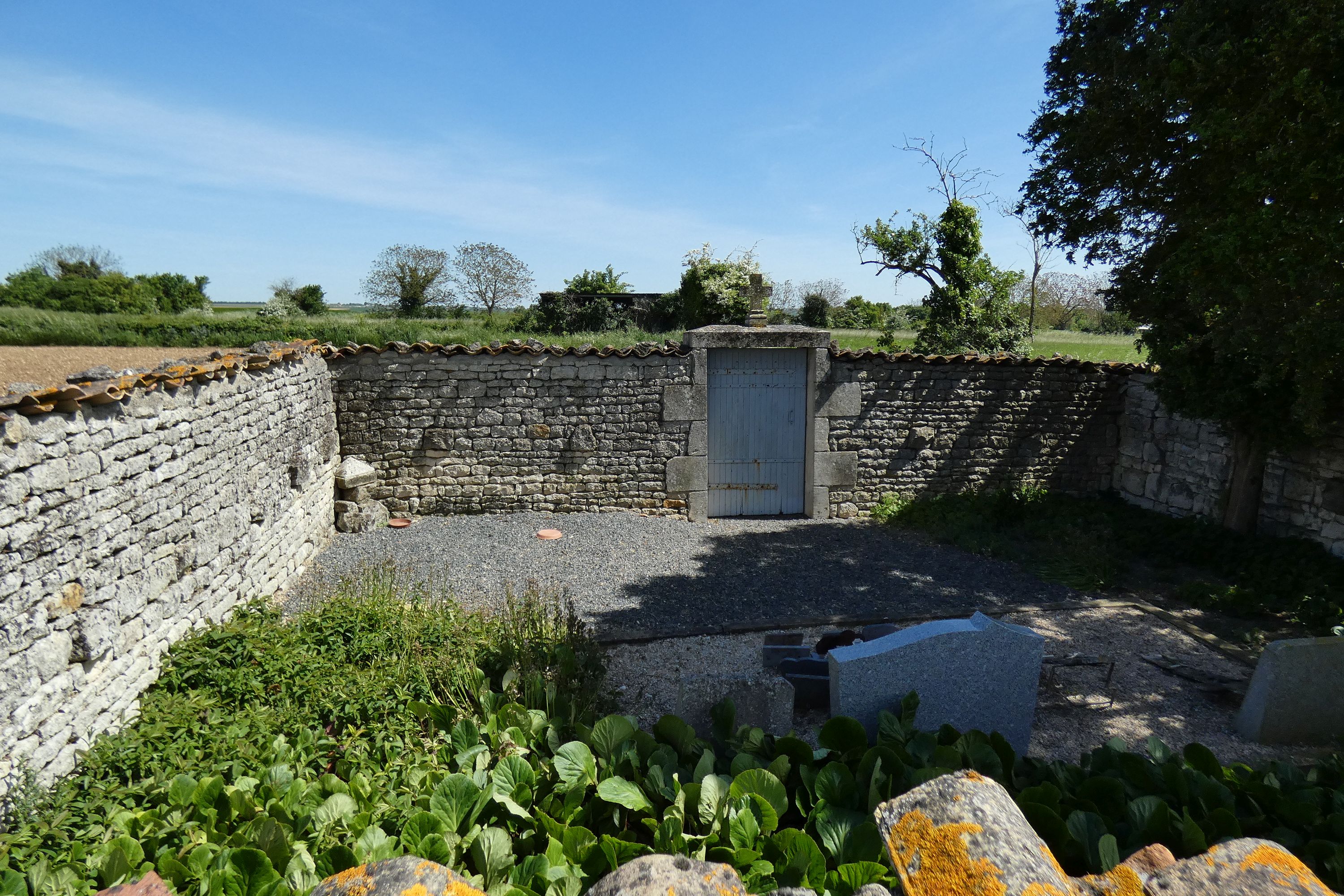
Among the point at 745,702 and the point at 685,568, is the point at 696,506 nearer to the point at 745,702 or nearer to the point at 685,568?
the point at 685,568

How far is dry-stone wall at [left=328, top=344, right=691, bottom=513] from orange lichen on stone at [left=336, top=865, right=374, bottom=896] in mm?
6949

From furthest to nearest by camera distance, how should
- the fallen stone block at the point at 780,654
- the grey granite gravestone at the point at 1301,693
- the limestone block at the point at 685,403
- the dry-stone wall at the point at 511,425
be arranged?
1. the limestone block at the point at 685,403
2. the dry-stone wall at the point at 511,425
3. the fallen stone block at the point at 780,654
4. the grey granite gravestone at the point at 1301,693

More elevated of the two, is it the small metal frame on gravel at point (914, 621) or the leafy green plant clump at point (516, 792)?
the leafy green plant clump at point (516, 792)

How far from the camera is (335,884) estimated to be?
6.40 feet

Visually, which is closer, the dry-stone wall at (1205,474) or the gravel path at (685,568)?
the gravel path at (685,568)

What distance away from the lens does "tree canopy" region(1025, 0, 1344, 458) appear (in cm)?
554

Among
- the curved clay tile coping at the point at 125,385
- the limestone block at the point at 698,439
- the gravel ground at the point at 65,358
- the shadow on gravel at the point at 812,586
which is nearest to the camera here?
the curved clay tile coping at the point at 125,385

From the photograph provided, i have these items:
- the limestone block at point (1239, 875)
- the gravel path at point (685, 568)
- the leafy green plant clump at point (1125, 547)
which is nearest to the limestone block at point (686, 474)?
the gravel path at point (685, 568)

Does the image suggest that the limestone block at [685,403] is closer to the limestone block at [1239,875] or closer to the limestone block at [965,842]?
the limestone block at [965,842]

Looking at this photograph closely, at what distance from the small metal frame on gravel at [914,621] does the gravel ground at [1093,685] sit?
0.06 metres

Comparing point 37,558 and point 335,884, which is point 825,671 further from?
point 37,558

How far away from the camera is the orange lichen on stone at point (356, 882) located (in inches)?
73.9

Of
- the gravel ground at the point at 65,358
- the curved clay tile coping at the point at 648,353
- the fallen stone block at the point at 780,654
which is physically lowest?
the fallen stone block at the point at 780,654

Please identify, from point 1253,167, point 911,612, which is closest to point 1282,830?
point 911,612
